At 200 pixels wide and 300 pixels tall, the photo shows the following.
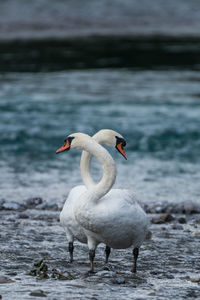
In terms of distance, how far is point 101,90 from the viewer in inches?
1172

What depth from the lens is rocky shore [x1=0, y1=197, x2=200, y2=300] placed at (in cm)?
792

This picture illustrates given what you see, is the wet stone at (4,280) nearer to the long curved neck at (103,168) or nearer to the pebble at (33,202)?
the long curved neck at (103,168)

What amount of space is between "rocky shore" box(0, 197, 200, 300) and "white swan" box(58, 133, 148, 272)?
395mm

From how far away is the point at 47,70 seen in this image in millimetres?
35750

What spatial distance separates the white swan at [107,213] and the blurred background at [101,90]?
16.6 ft

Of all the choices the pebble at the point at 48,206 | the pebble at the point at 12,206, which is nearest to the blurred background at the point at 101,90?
the pebble at the point at 48,206

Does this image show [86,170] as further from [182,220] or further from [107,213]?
[182,220]

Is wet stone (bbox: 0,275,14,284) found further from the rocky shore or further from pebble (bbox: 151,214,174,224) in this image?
pebble (bbox: 151,214,174,224)

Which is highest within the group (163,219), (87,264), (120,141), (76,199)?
(120,141)

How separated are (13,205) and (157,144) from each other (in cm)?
903

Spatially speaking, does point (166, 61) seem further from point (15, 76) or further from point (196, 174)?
point (196, 174)

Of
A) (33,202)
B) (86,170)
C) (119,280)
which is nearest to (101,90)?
(33,202)

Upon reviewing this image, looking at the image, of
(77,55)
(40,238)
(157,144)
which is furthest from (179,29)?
(40,238)

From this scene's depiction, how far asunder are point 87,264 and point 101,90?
2079cm
